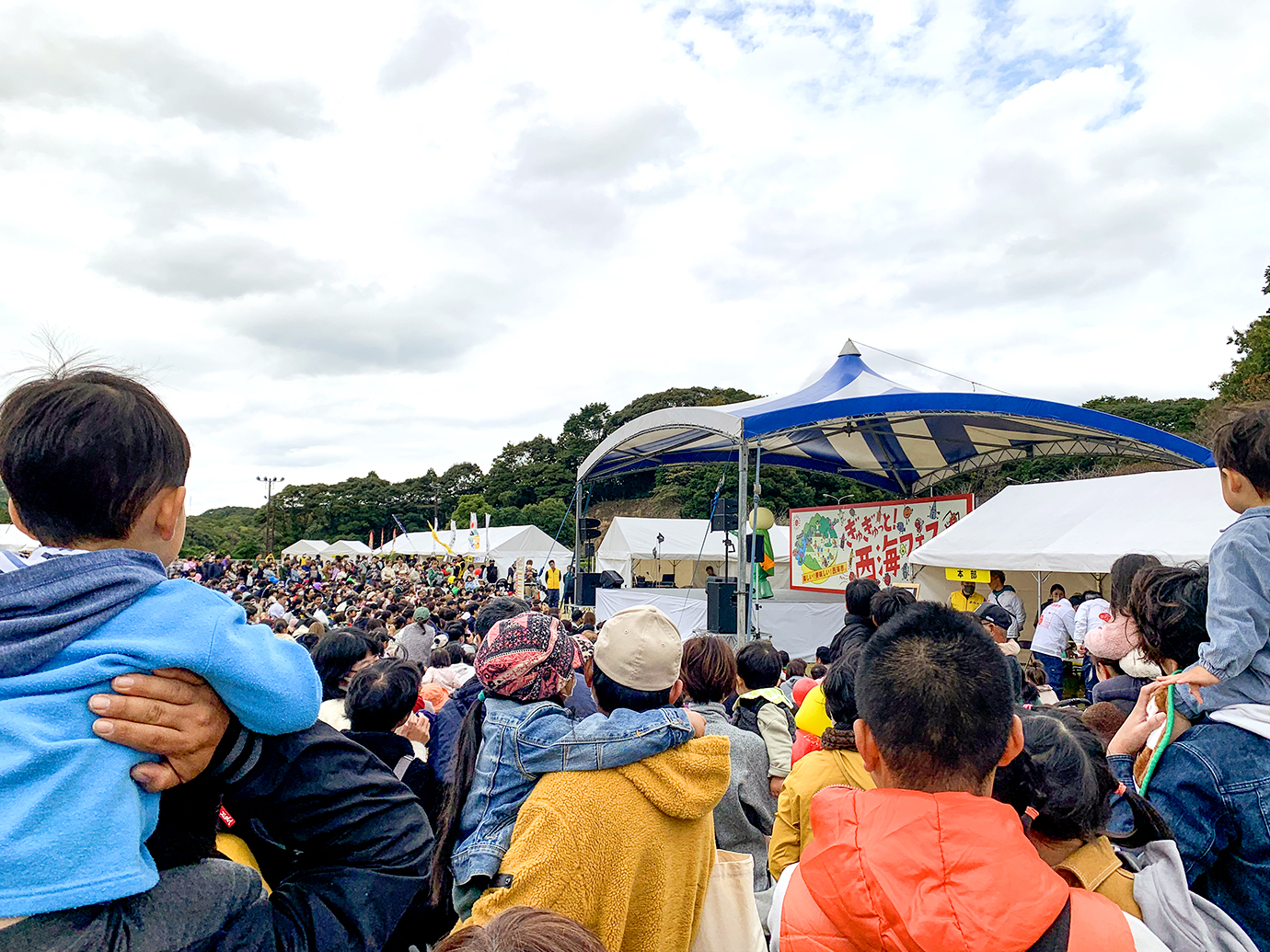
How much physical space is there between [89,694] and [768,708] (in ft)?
8.96

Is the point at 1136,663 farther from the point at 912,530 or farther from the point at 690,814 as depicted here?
the point at 912,530

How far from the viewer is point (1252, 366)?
18375 millimetres

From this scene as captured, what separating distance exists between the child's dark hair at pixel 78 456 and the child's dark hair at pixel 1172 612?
2270mm

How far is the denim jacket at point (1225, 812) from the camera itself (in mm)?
1538

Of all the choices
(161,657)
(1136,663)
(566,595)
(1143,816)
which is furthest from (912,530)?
(161,657)

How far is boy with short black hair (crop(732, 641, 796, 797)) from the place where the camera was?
2.94 m

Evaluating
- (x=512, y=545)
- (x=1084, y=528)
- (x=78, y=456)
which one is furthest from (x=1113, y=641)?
(x=512, y=545)

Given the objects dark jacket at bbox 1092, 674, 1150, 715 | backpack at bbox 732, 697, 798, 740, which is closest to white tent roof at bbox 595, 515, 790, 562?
backpack at bbox 732, 697, 798, 740

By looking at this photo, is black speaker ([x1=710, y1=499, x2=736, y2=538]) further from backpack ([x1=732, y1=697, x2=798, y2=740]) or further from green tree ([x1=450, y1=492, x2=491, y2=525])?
green tree ([x1=450, y1=492, x2=491, y2=525])

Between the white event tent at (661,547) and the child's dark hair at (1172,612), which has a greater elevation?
the child's dark hair at (1172,612)

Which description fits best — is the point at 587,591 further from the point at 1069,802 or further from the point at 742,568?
the point at 1069,802

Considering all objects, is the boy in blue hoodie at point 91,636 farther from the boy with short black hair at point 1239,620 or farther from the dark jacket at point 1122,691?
the dark jacket at point 1122,691

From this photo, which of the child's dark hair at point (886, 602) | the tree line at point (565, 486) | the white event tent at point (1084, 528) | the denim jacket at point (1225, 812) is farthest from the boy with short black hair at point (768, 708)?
the tree line at point (565, 486)

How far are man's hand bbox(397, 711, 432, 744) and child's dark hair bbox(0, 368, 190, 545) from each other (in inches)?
67.9
